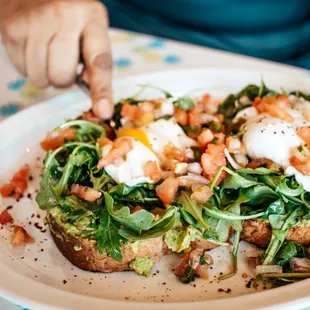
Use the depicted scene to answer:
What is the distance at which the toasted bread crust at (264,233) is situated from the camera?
2018mm

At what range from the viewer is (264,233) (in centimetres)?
204

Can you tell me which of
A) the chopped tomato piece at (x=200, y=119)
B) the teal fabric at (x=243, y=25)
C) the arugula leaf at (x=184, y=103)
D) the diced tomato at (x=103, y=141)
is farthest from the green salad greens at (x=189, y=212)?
the teal fabric at (x=243, y=25)

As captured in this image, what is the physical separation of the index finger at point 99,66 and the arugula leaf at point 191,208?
2.10ft

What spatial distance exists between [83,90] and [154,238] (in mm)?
1135

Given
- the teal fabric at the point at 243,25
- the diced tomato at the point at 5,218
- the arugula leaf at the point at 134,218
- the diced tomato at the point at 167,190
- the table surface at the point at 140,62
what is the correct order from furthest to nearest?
the teal fabric at the point at 243,25, the table surface at the point at 140,62, the diced tomato at the point at 5,218, the diced tomato at the point at 167,190, the arugula leaf at the point at 134,218

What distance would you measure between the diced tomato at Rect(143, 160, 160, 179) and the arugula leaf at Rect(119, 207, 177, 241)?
8.2 inches

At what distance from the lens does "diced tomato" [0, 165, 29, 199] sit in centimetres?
233

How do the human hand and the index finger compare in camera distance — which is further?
the human hand

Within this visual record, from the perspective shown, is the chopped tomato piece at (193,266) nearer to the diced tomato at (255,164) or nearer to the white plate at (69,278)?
the white plate at (69,278)

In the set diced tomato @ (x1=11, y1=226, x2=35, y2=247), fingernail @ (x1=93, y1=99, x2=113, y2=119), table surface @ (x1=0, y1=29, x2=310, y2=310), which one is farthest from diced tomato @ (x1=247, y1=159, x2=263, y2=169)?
table surface @ (x1=0, y1=29, x2=310, y2=310)

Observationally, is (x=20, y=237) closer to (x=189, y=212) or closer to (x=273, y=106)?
(x=189, y=212)

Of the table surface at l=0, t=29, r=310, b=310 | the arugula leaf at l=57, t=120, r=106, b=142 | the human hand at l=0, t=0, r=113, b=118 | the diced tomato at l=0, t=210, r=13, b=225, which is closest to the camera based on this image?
the diced tomato at l=0, t=210, r=13, b=225

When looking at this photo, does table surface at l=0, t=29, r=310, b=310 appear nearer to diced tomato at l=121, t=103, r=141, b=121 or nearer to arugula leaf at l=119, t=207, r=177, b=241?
diced tomato at l=121, t=103, r=141, b=121

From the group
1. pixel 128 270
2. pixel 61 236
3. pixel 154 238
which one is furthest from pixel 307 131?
pixel 61 236
